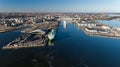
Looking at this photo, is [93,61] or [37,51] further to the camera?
[37,51]

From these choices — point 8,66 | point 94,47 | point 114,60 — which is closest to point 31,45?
point 8,66

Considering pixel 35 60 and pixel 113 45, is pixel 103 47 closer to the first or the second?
pixel 113 45

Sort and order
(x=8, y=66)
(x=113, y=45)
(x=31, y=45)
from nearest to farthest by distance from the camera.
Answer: (x=8, y=66) < (x=31, y=45) < (x=113, y=45)

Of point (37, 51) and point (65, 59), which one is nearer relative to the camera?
point (65, 59)

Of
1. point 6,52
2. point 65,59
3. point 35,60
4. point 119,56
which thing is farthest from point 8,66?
point 119,56

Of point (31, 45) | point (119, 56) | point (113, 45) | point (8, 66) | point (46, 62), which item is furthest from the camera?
point (113, 45)

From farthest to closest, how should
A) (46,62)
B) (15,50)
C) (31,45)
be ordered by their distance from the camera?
(31,45) < (15,50) < (46,62)

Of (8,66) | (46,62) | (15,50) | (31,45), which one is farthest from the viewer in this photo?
(31,45)

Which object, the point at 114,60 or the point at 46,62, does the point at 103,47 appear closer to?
the point at 114,60
